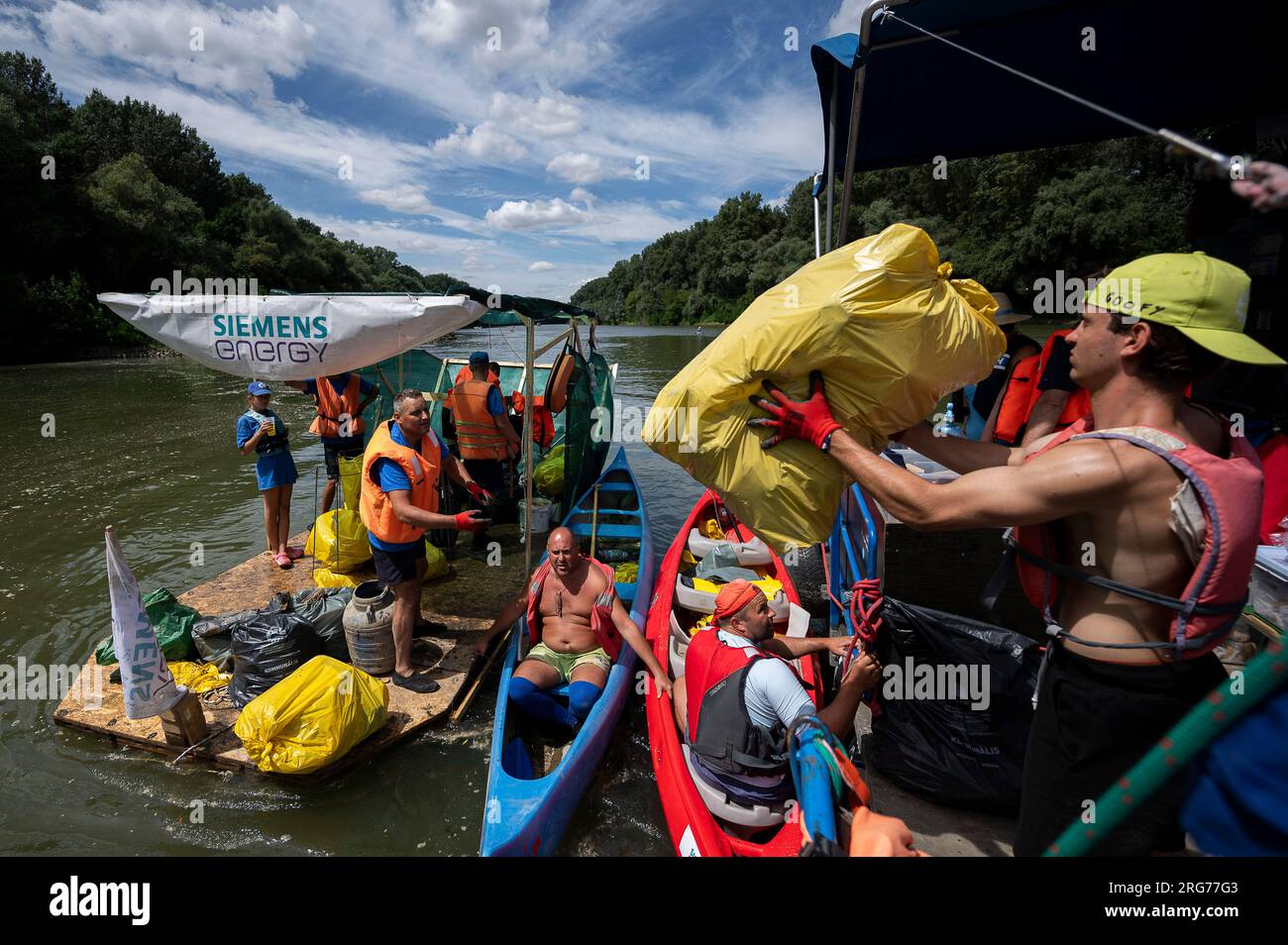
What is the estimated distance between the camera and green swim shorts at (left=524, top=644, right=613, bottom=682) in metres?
4.23

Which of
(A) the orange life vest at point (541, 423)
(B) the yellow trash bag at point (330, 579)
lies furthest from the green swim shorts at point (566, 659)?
(A) the orange life vest at point (541, 423)

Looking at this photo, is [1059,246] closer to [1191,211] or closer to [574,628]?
[1191,211]

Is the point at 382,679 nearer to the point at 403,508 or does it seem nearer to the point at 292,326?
the point at 403,508

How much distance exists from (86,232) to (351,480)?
3956cm

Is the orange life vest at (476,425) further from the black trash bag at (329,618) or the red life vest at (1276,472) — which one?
the red life vest at (1276,472)

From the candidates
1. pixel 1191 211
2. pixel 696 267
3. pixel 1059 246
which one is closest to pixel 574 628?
pixel 1191 211

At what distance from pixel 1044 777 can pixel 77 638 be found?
7509 millimetres

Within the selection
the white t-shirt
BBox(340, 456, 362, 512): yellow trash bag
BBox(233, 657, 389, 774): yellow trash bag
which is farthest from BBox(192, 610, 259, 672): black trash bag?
the white t-shirt

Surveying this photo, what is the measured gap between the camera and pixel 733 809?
2826 mm

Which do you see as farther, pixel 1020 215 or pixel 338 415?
pixel 1020 215

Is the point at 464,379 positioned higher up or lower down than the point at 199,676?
higher up

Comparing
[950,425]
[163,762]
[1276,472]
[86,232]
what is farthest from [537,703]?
[86,232]

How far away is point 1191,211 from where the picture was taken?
636cm
